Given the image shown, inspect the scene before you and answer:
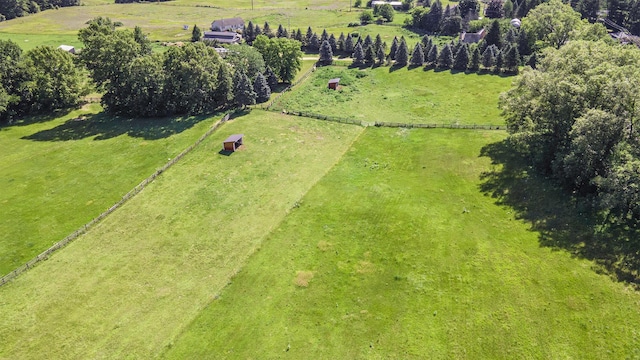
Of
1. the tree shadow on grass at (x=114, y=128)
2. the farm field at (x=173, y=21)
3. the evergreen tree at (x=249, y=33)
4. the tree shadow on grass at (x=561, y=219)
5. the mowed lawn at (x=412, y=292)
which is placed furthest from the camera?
the farm field at (x=173, y=21)

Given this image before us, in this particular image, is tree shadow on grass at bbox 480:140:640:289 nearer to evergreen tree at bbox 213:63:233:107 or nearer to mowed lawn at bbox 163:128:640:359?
mowed lawn at bbox 163:128:640:359

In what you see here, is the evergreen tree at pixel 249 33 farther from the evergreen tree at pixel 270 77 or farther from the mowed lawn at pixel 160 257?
the mowed lawn at pixel 160 257

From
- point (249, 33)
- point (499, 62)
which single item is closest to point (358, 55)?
point (499, 62)

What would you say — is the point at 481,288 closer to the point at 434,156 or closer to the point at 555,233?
the point at 555,233

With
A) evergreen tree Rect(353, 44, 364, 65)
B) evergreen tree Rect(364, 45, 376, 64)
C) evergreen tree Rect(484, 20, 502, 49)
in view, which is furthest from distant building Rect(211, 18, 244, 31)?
evergreen tree Rect(484, 20, 502, 49)

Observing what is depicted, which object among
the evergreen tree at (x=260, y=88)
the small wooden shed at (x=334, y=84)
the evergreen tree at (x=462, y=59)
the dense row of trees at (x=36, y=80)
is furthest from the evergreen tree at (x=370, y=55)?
the dense row of trees at (x=36, y=80)

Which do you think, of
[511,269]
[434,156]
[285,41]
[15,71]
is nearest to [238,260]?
[511,269]
